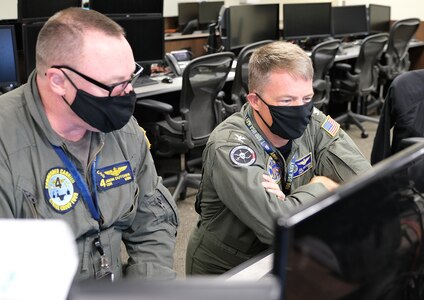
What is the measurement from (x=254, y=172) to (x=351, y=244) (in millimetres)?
732

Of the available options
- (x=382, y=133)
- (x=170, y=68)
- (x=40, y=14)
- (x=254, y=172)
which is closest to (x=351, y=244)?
(x=254, y=172)

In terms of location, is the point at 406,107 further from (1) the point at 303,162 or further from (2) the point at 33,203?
(2) the point at 33,203

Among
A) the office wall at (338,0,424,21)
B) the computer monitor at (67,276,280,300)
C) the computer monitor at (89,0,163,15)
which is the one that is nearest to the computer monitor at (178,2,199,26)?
the office wall at (338,0,424,21)

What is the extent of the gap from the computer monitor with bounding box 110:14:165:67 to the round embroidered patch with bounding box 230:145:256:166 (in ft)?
7.80

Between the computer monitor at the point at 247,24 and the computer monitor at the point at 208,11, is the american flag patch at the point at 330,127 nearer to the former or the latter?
the computer monitor at the point at 247,24

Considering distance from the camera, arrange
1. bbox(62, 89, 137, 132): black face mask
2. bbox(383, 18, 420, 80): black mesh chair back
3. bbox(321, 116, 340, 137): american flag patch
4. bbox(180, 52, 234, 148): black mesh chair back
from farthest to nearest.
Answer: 1. bbox(383, 18, 420, 80): black mesh chair back
2. bbox(180, 52, 234, 148): black mesh chair back
3. bbox(321, 116, 340, 137): american flag patch
4. bbox(62, 89, 137, 132): black face mask

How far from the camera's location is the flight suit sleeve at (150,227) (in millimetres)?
1363

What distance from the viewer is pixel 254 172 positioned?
1328mm

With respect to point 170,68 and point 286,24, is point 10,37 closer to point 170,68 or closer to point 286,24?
point 170,68

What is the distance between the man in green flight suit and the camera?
52.2 inches

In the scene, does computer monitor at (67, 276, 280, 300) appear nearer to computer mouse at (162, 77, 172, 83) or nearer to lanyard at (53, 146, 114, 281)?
lanyard at (53, 146, 114, 281)

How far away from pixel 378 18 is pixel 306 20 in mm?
1247

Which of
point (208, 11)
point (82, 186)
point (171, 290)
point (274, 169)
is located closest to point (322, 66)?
point (208, 11)

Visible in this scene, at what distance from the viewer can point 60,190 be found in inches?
46.3
